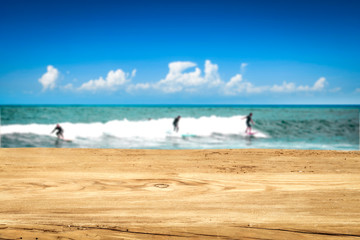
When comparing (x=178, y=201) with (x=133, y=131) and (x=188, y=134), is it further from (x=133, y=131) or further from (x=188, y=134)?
(x=133, y=131)

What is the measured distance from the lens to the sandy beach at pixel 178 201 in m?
2.09


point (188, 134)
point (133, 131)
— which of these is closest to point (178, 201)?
point (188, 134)

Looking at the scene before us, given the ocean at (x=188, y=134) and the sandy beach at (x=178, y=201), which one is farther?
the ocean at (x=188, y=134)

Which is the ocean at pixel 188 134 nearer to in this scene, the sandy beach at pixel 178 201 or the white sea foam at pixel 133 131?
the white sea foam at pixel 133 131

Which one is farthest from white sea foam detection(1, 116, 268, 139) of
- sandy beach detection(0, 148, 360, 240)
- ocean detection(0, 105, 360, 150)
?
sandy beach detection(0, 148, 360, 240)

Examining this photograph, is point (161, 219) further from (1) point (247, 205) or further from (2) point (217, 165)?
(2) point (217, 165)

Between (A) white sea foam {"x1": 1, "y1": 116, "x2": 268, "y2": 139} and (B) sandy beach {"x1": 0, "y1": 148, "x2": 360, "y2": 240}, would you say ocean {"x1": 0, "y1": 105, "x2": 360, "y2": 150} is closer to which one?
(A) white sea foam {"x1": 1, "y1": 116, "x2": 268, "y2": 139}

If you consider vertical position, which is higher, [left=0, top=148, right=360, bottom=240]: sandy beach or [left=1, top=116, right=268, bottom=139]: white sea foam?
[left=0, top=148, right=360, bottom=240]: sandy beach

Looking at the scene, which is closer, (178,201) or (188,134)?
(178,201)

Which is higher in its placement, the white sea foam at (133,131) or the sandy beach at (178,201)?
the sandy beach at (178,201)

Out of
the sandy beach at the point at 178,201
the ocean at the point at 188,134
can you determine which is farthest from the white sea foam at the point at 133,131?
the sandy beach at the point at 178,201

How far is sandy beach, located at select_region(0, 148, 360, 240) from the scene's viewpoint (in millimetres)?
2086

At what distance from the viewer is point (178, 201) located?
2.73 meters

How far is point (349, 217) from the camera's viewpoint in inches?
91.9
